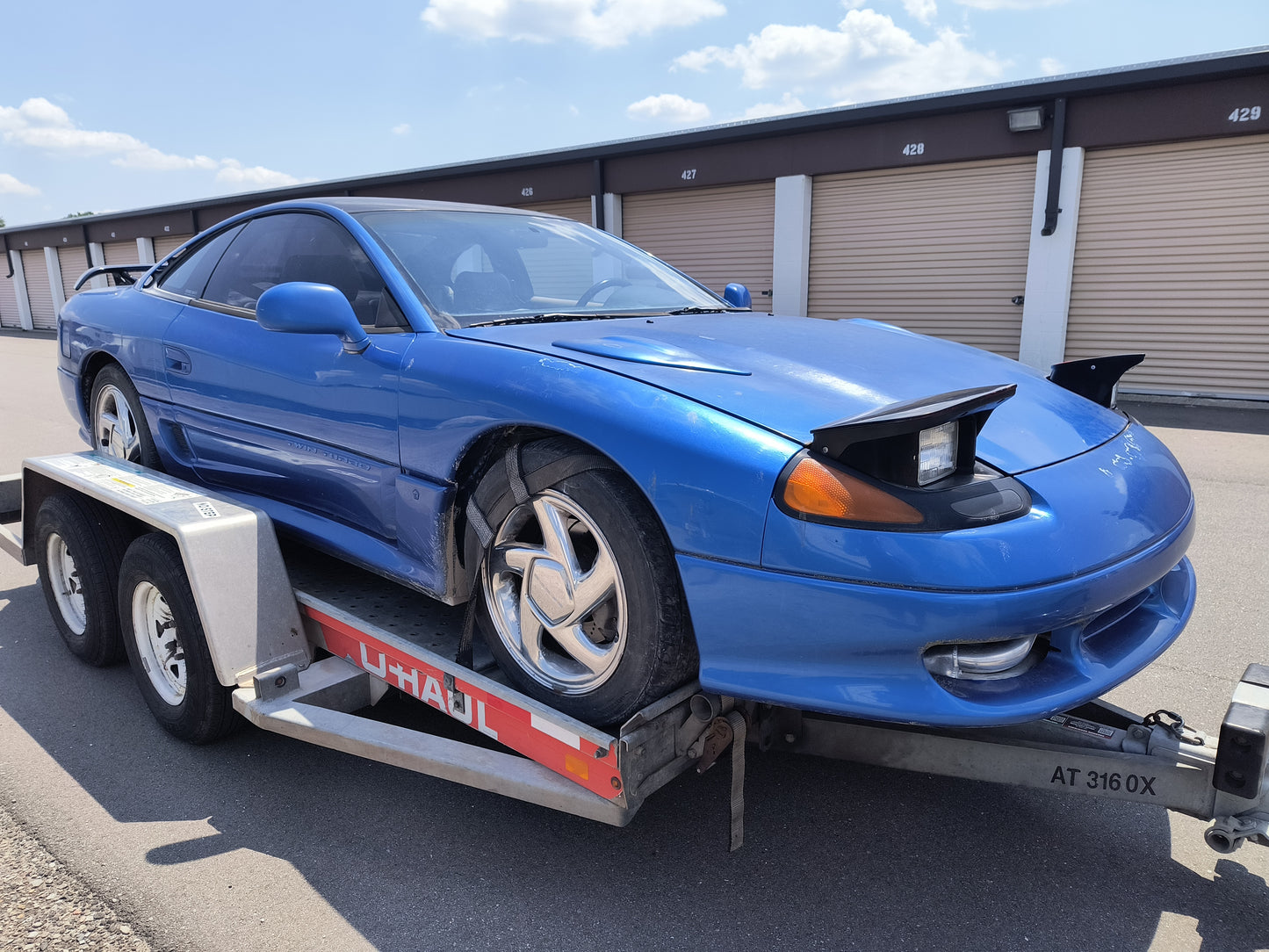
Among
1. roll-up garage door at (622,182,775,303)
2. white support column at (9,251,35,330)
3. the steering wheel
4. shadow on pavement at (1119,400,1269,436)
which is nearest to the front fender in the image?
the steering wheel

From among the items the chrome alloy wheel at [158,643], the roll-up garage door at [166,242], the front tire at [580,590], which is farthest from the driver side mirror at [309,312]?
the roll-up garage door at [166,242]

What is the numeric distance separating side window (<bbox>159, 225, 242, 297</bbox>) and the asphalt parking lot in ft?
5.77

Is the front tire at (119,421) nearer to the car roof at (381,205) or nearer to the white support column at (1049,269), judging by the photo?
the car roof at (381,205)

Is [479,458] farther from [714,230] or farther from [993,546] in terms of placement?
[714,230]

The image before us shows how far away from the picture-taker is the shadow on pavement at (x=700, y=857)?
79.4 inches

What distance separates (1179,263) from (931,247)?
3.12 metres

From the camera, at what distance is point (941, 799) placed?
2572mm

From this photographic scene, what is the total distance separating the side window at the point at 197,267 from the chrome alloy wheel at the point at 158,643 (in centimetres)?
130

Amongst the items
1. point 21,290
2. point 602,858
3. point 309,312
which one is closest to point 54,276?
point 21,290

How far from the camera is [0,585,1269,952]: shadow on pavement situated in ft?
6.62

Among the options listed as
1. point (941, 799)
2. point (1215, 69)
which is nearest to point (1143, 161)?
point (1215, 69)

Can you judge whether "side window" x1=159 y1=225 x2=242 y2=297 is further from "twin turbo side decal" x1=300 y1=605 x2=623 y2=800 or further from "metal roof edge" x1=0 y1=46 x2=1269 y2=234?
"metal roof edge" x1=0 y1=46 x2=1269 y2=234

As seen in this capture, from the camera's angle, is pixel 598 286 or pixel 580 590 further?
pixel 598 286

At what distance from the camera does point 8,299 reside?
33125 mm
